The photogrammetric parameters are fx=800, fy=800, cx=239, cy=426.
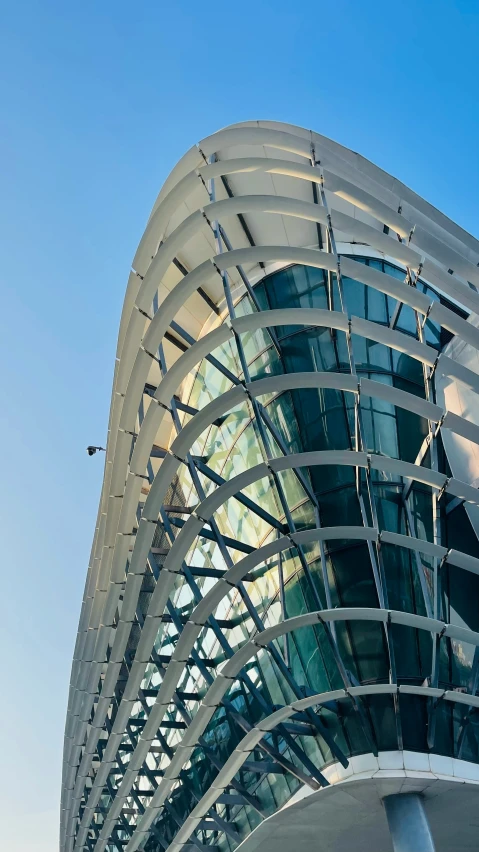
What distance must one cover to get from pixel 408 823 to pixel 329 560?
535 cm

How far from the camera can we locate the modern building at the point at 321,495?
14.8 meters

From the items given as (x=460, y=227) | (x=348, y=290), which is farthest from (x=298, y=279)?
(x=460, y=227)

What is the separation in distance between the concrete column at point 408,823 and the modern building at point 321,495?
0.12 feet

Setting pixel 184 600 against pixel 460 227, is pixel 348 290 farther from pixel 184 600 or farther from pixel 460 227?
pixel 184 600

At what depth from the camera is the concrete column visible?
15.0m

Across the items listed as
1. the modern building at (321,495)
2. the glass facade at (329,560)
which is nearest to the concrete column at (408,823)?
the modern building at (321,495)

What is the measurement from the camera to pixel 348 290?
19.5 metres

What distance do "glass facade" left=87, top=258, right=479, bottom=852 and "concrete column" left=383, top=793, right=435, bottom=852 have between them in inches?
41.0

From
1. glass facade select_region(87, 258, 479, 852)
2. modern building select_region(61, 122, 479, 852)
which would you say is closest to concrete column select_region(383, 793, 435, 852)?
modern building select_region(61, 122, 479, 852)

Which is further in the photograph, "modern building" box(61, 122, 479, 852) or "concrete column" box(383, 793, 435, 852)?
"concrete column" box(383, 793, 435, 852)

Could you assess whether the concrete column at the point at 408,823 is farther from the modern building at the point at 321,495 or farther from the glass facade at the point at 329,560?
the glass facade at the point at 329,560

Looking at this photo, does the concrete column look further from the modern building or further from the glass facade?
the glass facade

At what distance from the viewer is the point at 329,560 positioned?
17.7 m

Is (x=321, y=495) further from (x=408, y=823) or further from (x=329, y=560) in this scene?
(x=408, y=823)
